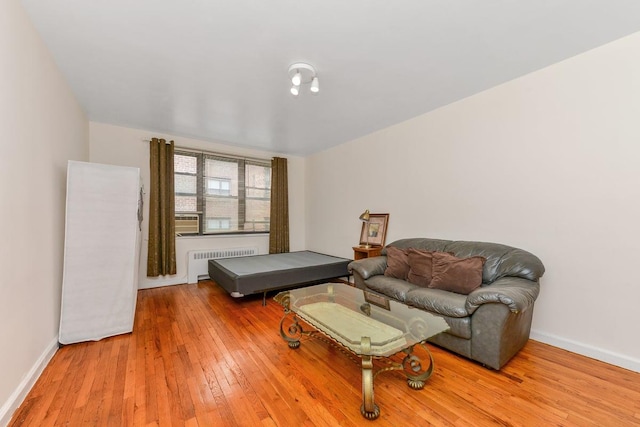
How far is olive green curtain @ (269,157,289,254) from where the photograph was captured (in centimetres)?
519

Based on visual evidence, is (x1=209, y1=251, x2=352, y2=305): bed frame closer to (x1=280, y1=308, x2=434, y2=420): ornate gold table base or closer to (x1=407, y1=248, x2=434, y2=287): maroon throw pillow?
(x1=280, y1=308, x2=434, y2=420): ornate gold table base

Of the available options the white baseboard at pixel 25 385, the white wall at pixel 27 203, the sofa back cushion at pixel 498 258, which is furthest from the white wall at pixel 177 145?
the sofa back cushion at pixel 498 258

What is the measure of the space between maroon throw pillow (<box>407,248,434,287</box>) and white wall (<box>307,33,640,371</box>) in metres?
0.52

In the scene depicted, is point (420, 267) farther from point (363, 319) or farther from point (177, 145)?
point (177, 145)

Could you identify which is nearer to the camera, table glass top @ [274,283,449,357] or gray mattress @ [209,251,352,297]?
table glass top @ [274,283,449,357]

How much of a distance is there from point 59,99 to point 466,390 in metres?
4.10

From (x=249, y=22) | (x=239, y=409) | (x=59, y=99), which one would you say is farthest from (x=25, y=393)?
(x=249, y=22)

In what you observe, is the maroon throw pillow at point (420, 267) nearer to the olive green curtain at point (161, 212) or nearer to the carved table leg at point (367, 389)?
the carved table leg at point (367, 389)

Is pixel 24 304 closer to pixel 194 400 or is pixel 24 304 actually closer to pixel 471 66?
pixel 194 400

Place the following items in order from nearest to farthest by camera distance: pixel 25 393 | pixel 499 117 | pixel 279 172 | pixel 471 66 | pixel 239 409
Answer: pixel 239 409 → pixel 25 393 → pixel 471 66 → pixel 499 117 → pixel 279 172

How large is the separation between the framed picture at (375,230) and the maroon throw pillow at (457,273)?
1.24 metres

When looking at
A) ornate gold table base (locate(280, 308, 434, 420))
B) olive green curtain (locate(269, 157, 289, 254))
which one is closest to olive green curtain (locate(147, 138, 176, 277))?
olive green curtain (locate(269, 157, 289, 254))

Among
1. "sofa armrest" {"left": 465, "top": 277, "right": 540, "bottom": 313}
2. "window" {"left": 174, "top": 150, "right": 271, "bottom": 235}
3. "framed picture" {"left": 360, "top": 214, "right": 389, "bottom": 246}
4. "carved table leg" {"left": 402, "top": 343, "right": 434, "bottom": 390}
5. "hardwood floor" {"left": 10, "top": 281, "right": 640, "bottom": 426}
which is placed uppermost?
"window" {"left": 174, "top": 150, "right": 271, "bottom": 235}

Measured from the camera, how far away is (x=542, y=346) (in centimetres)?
235
